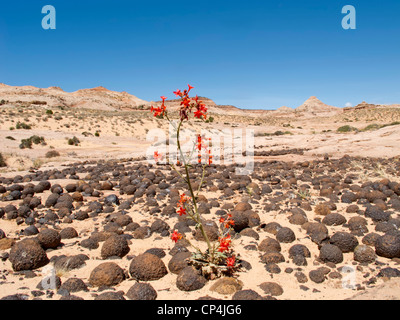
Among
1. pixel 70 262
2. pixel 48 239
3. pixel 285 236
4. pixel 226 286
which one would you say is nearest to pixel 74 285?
pixel 70 262

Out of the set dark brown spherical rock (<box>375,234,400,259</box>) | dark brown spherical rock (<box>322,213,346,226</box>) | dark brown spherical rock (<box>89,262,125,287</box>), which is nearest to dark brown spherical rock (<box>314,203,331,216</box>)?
dark brown spherical rock (<box>322,213,346,226</box>)

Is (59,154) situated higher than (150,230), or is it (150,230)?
(59,154)

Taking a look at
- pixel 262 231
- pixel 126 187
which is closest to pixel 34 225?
pixel 126 187

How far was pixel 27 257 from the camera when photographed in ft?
11.9

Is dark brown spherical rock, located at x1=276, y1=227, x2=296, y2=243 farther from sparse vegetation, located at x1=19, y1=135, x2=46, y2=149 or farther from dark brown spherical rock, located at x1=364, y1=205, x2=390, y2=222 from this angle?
sparse vegetation, located at x1=19, y1=135, x2=46, y2=149

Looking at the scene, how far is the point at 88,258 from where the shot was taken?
3.97 m

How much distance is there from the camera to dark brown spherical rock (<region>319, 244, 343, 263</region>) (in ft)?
12.1

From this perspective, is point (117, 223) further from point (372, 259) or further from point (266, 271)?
Result: point (372, 259)

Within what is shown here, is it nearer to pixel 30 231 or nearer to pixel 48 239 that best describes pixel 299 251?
pixel 48 239

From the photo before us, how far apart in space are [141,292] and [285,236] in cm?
235

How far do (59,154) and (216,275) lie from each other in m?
16.3

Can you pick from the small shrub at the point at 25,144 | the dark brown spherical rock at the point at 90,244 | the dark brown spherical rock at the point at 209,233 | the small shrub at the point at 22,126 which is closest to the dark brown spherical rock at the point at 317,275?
the dark brown spherical rock at the point at 209,233

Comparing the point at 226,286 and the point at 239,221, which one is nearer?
the point at 226,286

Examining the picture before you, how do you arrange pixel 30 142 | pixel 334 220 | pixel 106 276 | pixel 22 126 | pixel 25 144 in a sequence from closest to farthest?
1. pixel 106 276
2. pixel 334 220
3. pixel 25 144
4. pixel 30 142
5. pixel 22 126
